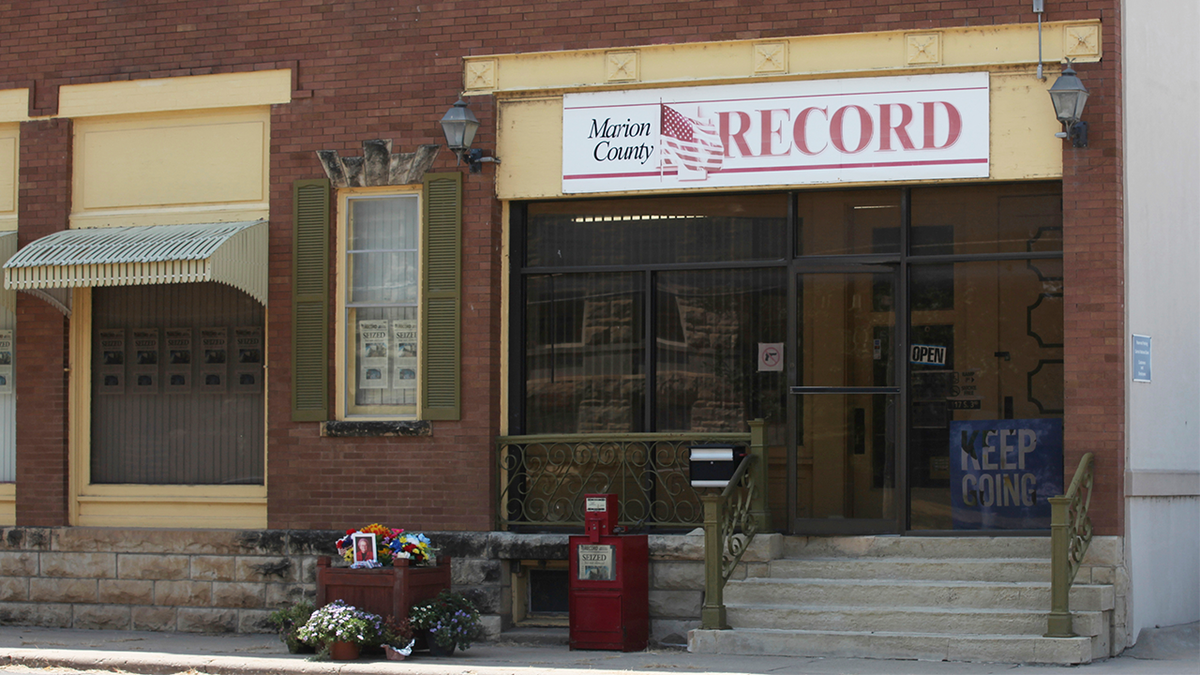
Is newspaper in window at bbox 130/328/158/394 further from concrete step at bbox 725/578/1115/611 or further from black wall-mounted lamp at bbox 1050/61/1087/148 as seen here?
black wall-mounted lamp at bbox 1050/61/1087/148

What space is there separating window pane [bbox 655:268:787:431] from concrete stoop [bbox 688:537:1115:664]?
4.41 ft

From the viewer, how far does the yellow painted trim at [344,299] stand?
40.3 feet

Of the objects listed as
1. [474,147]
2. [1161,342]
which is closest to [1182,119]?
[1161,342]

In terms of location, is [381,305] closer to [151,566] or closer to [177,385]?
[177,385]

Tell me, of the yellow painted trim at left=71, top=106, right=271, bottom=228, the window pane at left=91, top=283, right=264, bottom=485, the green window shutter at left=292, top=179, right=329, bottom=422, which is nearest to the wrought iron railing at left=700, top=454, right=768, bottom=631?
the green window shutter at left=292, top=179, right=329, bottom=422

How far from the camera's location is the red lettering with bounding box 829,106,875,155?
1130 cm

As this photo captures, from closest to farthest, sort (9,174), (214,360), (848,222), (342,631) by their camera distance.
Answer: (342,631) → (848,222) → (214,360) → (9,174)

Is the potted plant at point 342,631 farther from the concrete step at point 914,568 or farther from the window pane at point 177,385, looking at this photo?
the concrete step at point 914,568

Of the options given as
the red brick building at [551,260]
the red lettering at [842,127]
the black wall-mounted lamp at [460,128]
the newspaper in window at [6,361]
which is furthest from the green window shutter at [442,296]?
the newspaper in window at [6,361]

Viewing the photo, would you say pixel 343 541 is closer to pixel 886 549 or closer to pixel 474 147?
pixel 474 147

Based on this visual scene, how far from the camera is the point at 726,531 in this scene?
1084 centimetres

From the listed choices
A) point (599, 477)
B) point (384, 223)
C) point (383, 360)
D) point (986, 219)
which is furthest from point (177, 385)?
point (986, 219)

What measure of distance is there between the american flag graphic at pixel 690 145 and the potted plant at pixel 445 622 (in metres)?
4.16

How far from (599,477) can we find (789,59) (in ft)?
13.2
